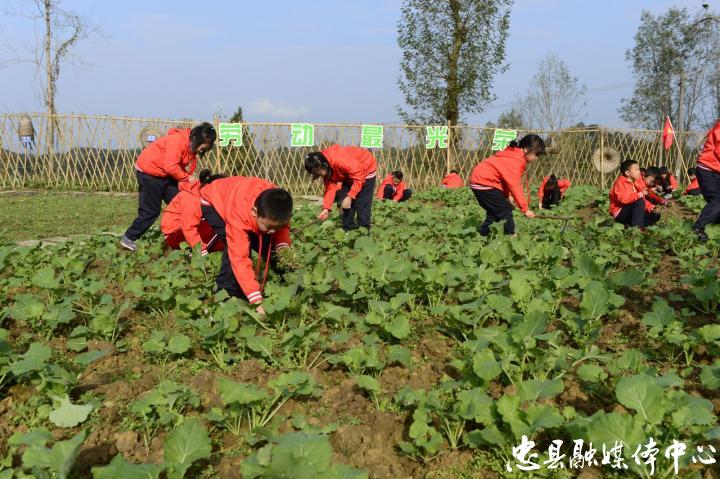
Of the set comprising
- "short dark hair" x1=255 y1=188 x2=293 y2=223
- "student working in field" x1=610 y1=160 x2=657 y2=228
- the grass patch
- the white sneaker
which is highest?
"short dark hair" x1=255 y1=188 x2=293 y2=223

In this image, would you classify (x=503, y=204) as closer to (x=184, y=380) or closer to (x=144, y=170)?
(x=144, y=170)

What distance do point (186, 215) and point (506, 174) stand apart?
3.11 meters

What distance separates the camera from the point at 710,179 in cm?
627

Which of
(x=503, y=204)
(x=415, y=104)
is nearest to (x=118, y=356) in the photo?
(x=503, y=204)

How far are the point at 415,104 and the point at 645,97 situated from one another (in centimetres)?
1808

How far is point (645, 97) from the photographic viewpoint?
33.1m

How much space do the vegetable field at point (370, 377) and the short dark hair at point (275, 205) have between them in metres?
0.46

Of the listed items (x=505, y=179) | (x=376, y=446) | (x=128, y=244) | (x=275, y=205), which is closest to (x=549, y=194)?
(x=505, y=179)

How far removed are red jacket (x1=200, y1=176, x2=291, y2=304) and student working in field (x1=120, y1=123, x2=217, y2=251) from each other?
1664 mm

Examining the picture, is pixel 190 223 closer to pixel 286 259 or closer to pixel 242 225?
pixel 286 259

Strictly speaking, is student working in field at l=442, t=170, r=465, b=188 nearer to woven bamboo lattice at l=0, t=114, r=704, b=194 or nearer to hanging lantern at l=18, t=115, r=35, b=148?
woven bamboo lattice at l=0, t=114, r=704, b=194

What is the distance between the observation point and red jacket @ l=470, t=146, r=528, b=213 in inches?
239

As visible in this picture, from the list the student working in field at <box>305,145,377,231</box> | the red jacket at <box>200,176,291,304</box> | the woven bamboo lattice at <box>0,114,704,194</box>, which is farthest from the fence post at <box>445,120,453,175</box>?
the red jacket at <box>200,176,291,304</box>

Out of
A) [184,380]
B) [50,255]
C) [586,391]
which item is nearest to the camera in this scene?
[586,391]
